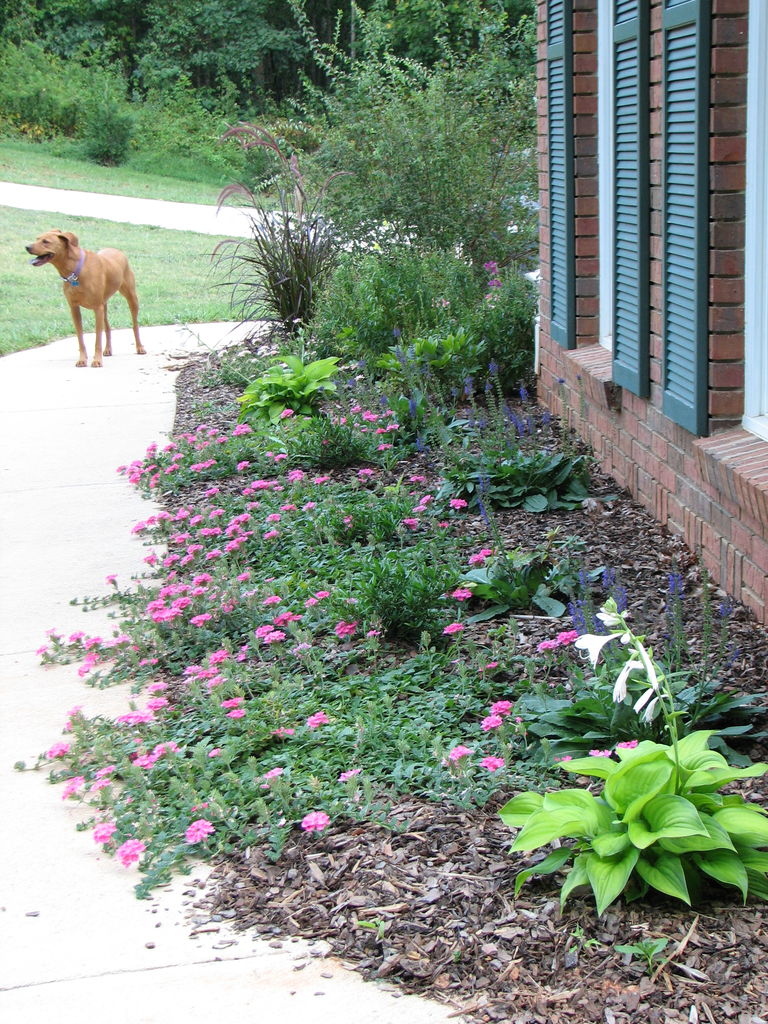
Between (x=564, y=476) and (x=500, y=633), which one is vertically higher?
(x=564, y=476)

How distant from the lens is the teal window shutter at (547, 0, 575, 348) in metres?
5.67

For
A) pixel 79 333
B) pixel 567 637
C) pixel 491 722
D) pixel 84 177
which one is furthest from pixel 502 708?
pixel 84 177

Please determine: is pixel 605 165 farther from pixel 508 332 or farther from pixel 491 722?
pixel 491 722

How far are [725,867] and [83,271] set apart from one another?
8.38 meters

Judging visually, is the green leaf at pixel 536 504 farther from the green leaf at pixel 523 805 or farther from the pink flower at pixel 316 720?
the green leaf at pixel 523 805

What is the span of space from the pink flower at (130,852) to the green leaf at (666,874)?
126 centimetres

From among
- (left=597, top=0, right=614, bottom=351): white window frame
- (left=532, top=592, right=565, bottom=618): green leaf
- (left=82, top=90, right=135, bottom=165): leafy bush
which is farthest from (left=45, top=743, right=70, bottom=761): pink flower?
(left=82, top=90, right=135, bottom=165): leafy bush

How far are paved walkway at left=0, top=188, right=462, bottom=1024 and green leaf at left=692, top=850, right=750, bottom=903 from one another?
0.65 m

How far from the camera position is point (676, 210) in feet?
13.7

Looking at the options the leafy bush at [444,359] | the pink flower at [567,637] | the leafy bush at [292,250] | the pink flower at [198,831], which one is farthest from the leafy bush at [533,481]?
the leafy bush at [292,250]

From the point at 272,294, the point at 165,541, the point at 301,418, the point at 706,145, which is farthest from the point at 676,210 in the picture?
the point at 272,294

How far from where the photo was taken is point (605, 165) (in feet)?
18.4

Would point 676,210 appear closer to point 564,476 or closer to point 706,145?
point 706,145

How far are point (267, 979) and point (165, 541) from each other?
3.43 metres
